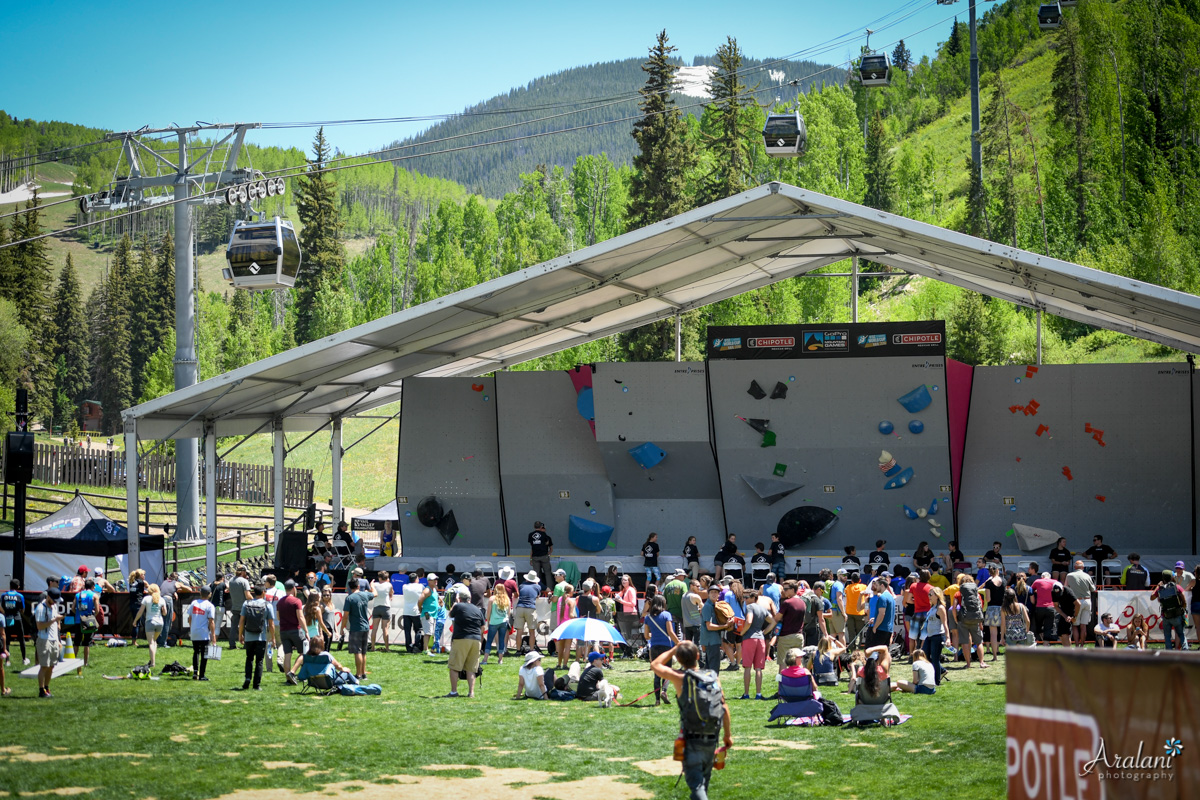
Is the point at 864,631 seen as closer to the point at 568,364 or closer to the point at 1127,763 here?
the point at 1127,763

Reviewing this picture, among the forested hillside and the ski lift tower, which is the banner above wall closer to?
the ski lift tower

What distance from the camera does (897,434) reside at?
24828mm

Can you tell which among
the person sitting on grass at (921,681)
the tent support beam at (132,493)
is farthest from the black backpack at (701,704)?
the tent support beam at (132,493)

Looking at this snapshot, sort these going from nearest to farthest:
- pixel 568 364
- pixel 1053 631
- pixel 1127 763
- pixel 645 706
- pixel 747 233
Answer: pixel 1127 763 < pixel 645 706 < pixel 1053 631 < pixel 747 233 < pixel 568 364

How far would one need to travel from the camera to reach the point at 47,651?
13750 mm

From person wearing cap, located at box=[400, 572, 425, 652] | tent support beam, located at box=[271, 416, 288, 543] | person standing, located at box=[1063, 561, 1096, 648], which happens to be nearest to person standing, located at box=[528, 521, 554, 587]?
person wearing cap, located at box=[400, 572, 425, 652]

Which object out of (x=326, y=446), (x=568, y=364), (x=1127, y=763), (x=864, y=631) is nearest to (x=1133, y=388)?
(x=864, y=631)

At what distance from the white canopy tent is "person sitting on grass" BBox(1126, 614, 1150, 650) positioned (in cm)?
496

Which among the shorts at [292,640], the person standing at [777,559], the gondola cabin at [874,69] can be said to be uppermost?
the gondola cabin at [874,69]

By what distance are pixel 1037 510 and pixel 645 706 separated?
14427mm

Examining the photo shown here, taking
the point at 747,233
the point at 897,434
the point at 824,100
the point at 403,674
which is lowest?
the point at 403,674

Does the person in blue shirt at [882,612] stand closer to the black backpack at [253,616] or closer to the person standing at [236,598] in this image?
the black backpack at [253,616]

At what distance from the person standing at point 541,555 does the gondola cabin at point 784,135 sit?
9.90 m

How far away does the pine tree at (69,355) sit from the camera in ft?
278
